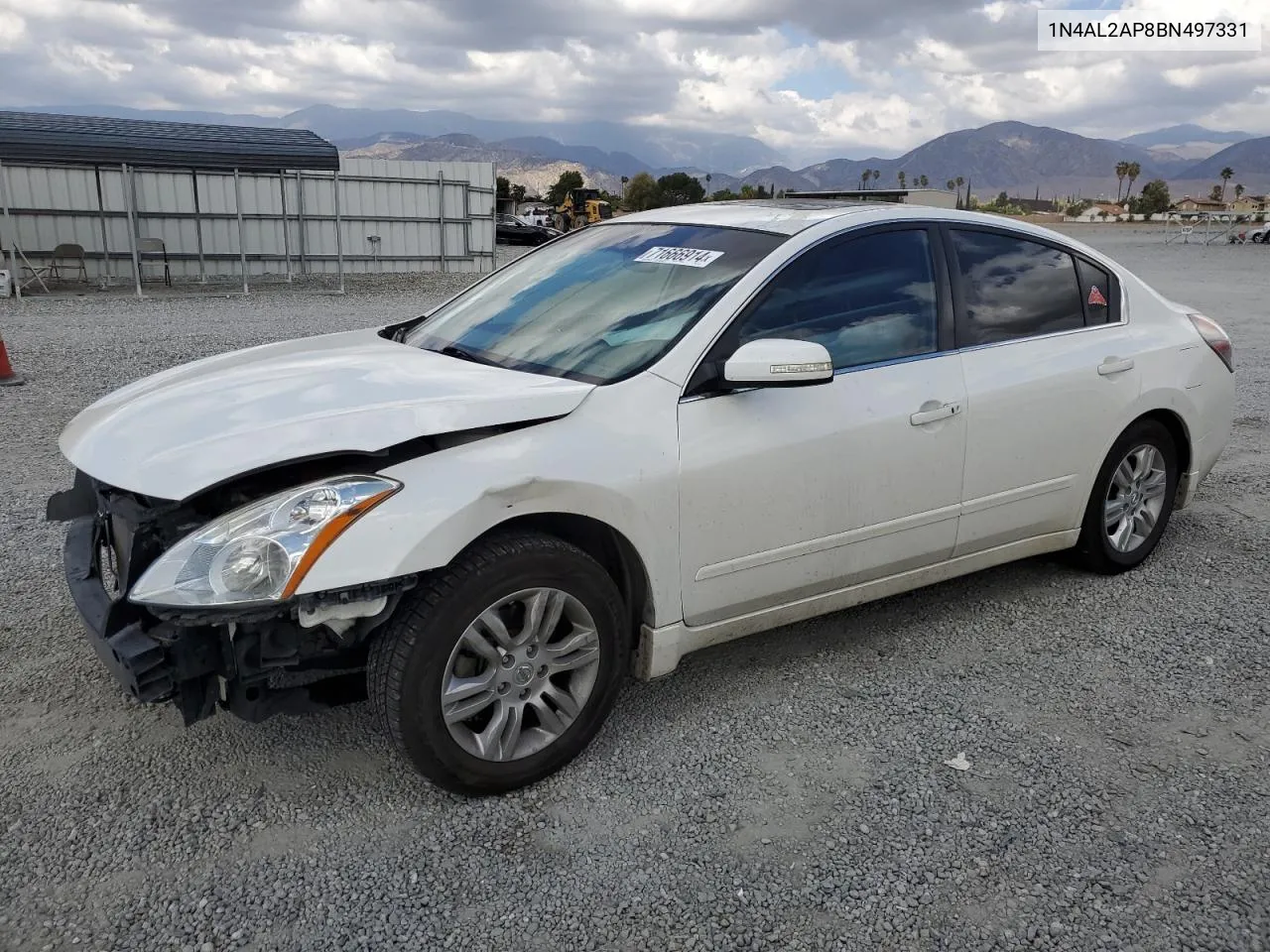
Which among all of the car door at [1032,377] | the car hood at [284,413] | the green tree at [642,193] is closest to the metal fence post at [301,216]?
the car hood at [284,413]

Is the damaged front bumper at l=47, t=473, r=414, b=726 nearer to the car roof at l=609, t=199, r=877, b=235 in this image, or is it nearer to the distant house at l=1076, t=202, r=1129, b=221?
the car roof at l=609, t=199, r=877, b=235

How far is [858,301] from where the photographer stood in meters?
3.65

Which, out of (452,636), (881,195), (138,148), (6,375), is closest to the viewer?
(452,636)

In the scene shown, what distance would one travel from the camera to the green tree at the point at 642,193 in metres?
65.6

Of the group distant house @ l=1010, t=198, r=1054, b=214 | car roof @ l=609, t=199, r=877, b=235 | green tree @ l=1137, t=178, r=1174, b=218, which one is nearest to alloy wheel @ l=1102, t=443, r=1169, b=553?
car roof @ l=609, t=199, r=877, b=235

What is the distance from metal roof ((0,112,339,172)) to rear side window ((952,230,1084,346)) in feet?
52.4

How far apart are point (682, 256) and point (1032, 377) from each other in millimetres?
1532

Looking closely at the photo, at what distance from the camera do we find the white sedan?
8.66ft

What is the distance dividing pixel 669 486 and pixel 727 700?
37.0 inches

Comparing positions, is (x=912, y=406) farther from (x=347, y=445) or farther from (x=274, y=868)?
(x=274, y=868)

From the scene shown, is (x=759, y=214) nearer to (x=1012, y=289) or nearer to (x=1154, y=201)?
(x=1012, y=289)

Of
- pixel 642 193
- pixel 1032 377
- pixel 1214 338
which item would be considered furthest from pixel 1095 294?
pixel 642 193

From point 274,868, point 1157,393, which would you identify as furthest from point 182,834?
point 1157,393

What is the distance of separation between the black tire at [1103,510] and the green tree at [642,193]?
6055 cm
